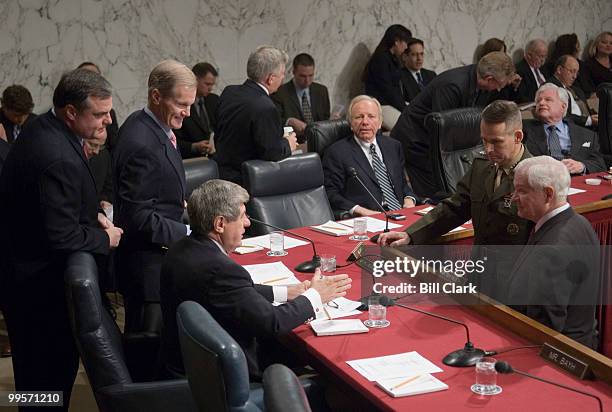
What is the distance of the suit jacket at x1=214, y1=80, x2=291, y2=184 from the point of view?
490 cm

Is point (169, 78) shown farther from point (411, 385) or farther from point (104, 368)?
point (411, 385)

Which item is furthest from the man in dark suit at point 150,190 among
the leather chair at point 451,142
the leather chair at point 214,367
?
the leather chair at point 451,142

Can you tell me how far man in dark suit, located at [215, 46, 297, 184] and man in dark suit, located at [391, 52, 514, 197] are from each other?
4.54ft

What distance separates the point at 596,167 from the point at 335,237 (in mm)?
2422

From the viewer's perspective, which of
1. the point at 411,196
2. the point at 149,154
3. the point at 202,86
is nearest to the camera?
the point at 149,154

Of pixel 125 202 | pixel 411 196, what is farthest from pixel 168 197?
pixel 411 196

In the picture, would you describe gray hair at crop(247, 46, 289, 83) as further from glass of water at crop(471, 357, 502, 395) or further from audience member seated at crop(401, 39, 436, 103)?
audience member seated at crop(401, 39, 436, 103)

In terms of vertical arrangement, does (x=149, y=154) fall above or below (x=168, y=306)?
above

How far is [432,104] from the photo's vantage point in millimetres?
6164

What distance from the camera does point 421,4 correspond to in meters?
8.98

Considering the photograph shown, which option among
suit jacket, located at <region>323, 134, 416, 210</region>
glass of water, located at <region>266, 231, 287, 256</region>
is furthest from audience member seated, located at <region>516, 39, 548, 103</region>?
glass of water, located at <region>266, 231, 287, 256</region>

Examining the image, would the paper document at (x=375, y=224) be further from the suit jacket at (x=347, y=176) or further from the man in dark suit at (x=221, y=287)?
the man in dark suit at (x=221, y=287)

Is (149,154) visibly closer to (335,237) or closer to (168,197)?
(168,197)

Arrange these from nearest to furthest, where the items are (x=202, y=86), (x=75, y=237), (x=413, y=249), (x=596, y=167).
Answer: (x=75, y=237) → (x=413, y=249) → (x=596, y=167) → (x=202, y=86)
